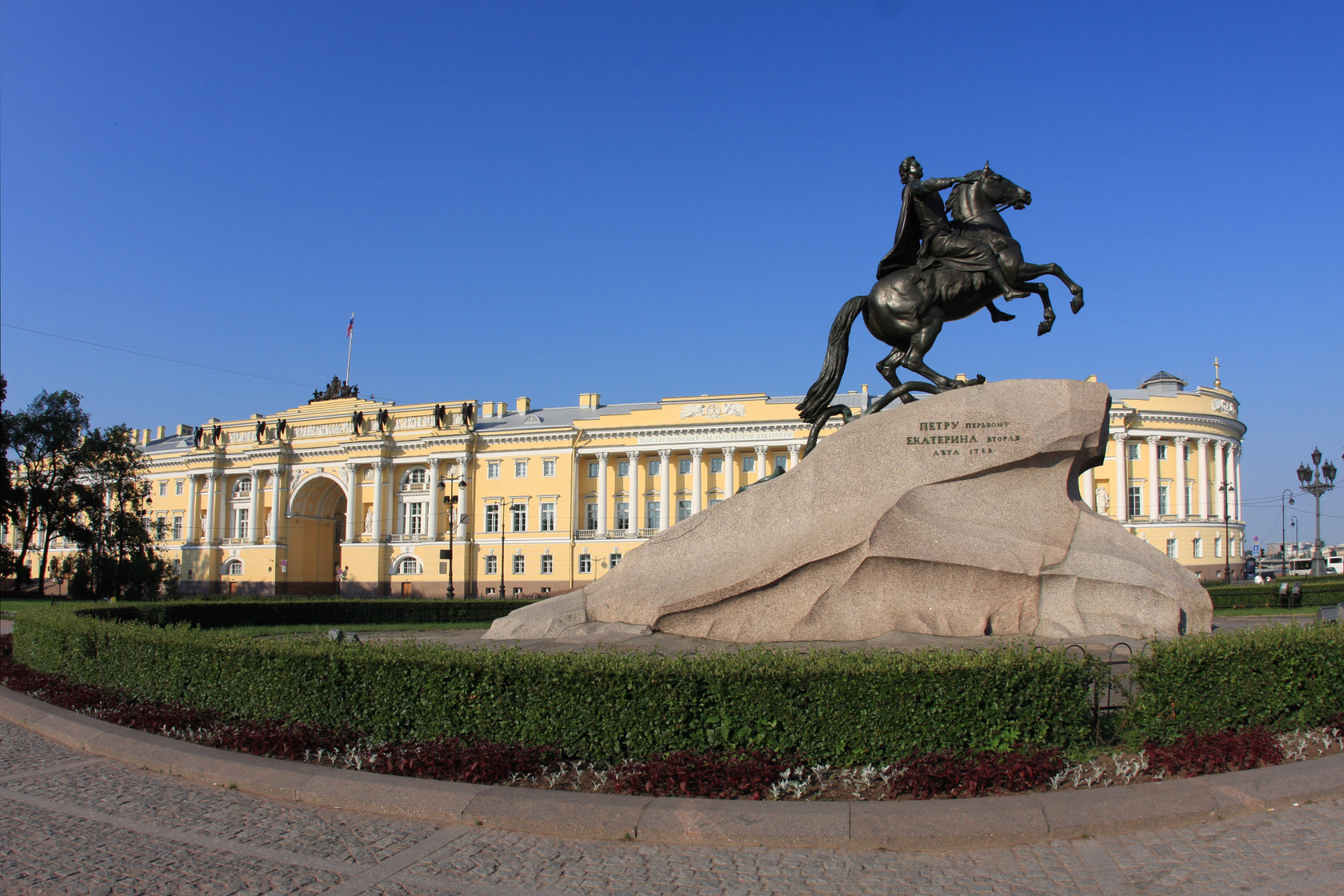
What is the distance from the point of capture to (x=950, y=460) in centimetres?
1231

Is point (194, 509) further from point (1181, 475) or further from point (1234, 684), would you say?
point (1234, 684)

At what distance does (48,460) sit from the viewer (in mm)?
59250

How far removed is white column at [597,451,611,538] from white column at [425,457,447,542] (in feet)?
39.3

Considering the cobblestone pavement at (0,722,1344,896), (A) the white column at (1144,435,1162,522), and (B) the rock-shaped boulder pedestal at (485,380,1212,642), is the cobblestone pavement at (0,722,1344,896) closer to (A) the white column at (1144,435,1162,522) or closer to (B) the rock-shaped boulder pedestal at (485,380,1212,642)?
(B) the rock-shaped boulder pedestal at (485,380,1212,642)

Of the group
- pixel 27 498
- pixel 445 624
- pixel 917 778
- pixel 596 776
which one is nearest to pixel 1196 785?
pixel 917 778

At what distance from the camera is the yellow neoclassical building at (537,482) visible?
6744cm

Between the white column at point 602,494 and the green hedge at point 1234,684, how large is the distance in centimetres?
6216

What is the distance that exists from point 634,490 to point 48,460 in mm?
37738

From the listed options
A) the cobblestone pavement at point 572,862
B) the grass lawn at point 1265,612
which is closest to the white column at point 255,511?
the grass lawn at point 1265,612

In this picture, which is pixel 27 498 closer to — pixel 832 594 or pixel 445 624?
pixel 445 624

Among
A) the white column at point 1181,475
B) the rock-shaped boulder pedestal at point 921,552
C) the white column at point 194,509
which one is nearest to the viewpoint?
the rock-shaped boulder pedestal at point 921,552

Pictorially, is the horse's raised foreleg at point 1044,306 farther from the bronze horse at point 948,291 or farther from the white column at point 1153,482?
the white column at point 1153,482

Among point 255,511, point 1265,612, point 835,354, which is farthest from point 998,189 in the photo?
point 255,511

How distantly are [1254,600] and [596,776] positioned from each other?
3480cm
